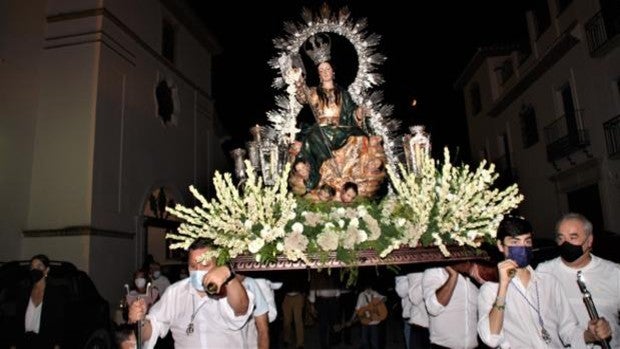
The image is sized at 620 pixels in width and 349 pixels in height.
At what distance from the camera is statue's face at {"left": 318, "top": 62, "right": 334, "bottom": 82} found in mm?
6320

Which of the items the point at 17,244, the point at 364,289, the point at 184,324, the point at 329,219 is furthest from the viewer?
the point at 17,244

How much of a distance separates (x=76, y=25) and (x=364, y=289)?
9.51m

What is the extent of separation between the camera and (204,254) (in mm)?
3168

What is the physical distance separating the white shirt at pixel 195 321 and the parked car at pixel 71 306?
3.40m

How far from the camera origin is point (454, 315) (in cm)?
399

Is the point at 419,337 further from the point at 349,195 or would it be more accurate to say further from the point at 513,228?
the point at 513,228

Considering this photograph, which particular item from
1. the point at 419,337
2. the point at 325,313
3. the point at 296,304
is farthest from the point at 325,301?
the point at 419,337

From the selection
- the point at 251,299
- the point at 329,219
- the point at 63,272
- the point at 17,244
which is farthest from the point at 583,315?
the point at 17,244

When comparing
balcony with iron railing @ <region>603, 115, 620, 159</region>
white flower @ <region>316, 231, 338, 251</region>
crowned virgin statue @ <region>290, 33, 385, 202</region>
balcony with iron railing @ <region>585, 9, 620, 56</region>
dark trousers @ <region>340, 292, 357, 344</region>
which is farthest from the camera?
balcony with iron railing @ <region>603, 115, 620, 159</region>

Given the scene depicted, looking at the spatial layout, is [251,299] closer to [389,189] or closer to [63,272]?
[389,189]

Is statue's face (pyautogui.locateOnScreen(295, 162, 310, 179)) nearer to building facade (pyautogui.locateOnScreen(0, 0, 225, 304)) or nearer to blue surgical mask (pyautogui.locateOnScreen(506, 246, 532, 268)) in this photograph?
blue surgical mask (pyautogui.locateOnScreen(506, 246, 532, 268))

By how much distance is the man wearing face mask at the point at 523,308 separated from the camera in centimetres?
283

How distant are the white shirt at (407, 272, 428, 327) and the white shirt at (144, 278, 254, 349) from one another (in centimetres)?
197

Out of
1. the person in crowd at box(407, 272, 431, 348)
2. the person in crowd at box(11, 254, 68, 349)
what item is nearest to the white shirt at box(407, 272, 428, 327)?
the person in crowd at box(407, 272, 431, 348)
